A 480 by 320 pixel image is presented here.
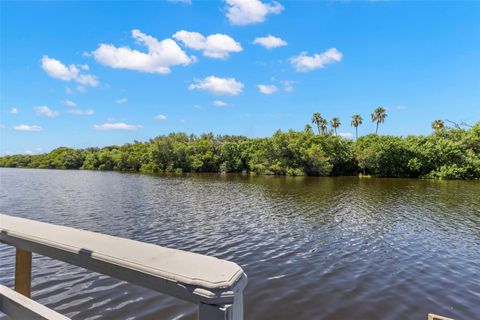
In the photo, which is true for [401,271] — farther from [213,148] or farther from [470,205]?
[213,148]

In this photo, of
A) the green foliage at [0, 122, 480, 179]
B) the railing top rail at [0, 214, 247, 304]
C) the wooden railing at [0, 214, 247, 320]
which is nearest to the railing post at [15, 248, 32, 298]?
the wooden railing at [0, 214, 247, 320]

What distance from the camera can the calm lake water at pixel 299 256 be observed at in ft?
24.2

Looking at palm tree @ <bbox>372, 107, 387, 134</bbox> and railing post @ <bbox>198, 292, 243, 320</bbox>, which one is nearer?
railing post @ <bbox>198, 292, 243, 320</bbox>

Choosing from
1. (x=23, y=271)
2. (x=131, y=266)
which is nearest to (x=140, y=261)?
(x=131, y=266)

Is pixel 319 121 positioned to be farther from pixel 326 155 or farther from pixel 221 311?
pixel 221 311

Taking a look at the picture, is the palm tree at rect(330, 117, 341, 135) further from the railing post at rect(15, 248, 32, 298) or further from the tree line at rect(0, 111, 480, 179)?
the railing post at rect(15, 248, 32, 298)

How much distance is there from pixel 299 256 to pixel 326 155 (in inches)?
2059

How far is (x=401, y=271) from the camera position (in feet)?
32.4

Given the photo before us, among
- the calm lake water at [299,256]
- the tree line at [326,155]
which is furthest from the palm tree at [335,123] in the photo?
the calm lake water at [299,256]

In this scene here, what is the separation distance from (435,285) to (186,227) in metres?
10.4

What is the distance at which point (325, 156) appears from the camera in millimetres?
60875

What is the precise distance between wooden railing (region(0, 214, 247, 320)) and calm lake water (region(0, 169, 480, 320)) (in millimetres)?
5610

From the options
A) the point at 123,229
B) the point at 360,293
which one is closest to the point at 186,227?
the point at 123,229

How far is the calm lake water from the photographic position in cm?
739
